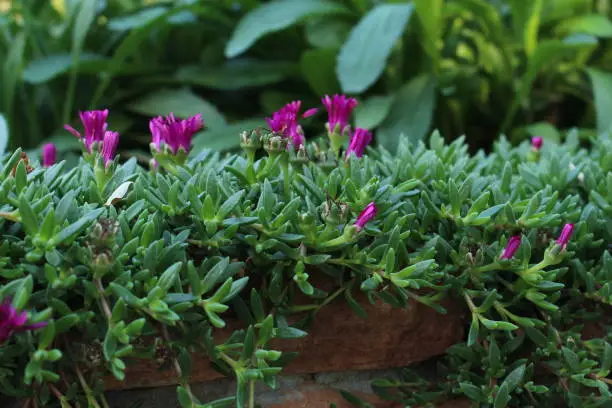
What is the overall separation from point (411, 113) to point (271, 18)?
2.15ft

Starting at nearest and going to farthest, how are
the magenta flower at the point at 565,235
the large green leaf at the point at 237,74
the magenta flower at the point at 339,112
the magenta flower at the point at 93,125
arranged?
the magenta flower at the point at 565,235, the magenta flower at the point at 93,125, the magenta flower at the point at 339,112, the large green leaf at the point at 237,74

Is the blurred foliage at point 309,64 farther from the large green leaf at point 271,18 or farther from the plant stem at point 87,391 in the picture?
the plant stem at point 87,391

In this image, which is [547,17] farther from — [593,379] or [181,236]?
[181,236]

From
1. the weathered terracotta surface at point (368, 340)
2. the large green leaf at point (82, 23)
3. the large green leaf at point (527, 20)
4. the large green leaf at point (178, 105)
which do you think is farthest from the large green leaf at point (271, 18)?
the weathered terracotta surface at point (368, 340)

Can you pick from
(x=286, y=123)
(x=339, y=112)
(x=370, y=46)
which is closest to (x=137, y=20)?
(x=370, y=46)

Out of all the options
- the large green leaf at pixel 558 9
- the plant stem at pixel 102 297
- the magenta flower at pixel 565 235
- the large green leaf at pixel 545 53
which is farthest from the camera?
the large green leaf at pixel 558 9

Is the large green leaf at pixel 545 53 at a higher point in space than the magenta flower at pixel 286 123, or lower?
lower

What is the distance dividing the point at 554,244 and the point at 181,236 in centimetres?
65

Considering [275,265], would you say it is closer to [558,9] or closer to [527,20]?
[527,20]

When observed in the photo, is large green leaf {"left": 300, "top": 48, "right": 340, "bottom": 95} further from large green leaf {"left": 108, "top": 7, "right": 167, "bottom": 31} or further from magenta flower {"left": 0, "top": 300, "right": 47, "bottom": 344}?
magenta flower {"left": 0, "top": 300, "right": 47, "bottom": 344}

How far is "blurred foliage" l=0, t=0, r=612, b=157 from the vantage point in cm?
294

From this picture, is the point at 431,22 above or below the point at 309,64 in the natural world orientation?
above

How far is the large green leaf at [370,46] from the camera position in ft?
8.91

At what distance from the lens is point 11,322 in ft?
3.44
